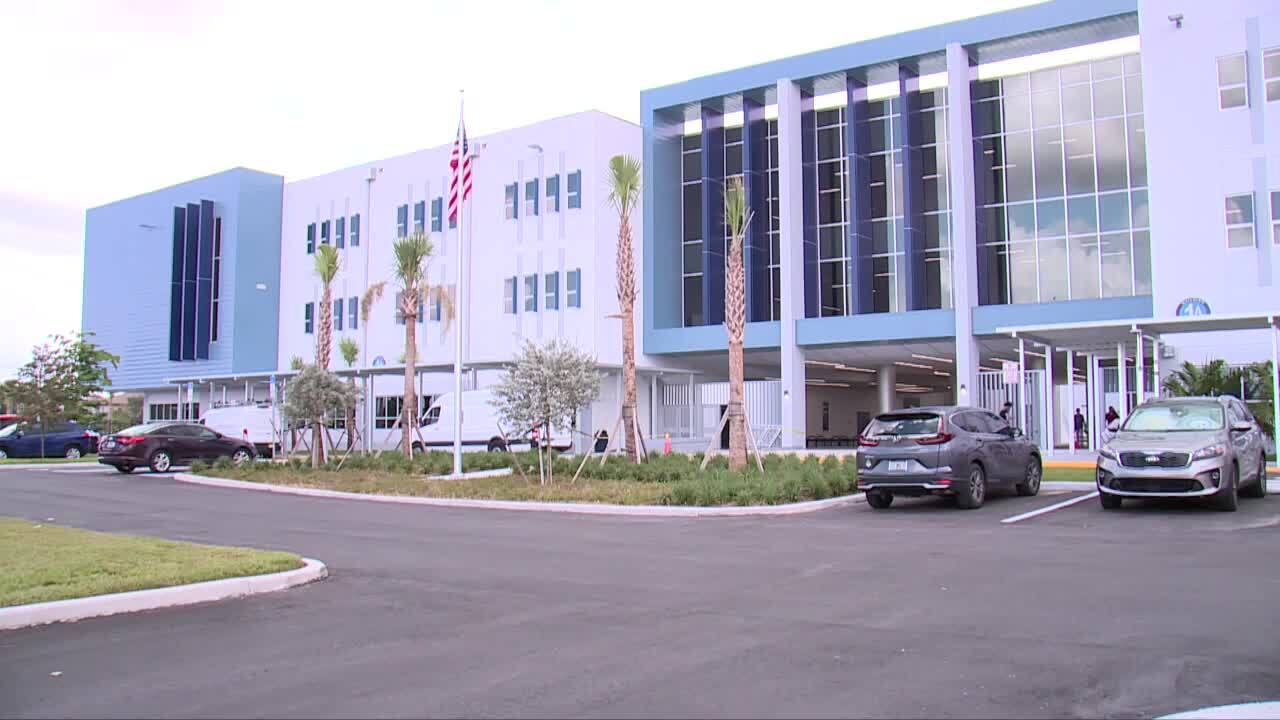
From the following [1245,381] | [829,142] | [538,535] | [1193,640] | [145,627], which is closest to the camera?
[1193,640]

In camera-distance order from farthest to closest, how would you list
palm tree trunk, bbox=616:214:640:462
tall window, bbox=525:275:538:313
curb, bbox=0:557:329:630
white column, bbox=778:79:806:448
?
tall window, bbox=525:275:538:313 < white column, bbox=778:79:806:448 < palm tree trunk, bbox=616:214:640:462 < curb, bbox=0:557:329:630

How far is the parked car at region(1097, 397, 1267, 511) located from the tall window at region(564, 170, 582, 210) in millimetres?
29919

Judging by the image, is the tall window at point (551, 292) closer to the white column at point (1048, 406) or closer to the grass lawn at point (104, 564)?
the white column at point (1048, 406)

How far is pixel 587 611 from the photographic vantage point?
8.02 meters

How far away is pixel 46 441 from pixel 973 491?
120ft

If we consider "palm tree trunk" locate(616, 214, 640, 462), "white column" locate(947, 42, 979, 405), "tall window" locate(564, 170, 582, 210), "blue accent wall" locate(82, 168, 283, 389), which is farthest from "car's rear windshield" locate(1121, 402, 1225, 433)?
"blue accent wall" locate(82, 168, 283, 389)

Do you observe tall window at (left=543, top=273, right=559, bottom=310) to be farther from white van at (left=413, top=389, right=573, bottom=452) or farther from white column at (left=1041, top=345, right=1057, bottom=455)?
white column at (left=1041, top=345, right=1057, bottom=455)

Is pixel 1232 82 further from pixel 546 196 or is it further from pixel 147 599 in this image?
pixel 147 599

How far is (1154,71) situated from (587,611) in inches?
1246

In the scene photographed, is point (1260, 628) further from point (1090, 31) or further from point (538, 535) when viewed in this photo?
point (1090, 31)

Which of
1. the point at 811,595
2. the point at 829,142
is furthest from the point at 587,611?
the point at 829,142

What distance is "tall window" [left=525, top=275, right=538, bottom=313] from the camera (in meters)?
44.2

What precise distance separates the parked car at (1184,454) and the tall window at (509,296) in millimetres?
32109

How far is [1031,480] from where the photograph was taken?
18219 millimetres
